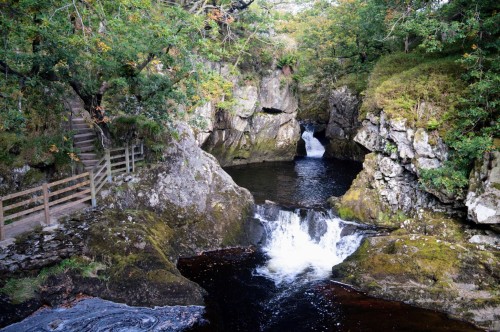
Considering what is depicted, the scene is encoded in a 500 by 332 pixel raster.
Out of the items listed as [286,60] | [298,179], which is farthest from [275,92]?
[298,179]

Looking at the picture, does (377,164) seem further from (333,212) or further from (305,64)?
(305,64)

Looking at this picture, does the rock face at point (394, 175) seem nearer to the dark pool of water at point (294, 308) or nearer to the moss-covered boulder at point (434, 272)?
the moss-covered boulder at point (434, 272)

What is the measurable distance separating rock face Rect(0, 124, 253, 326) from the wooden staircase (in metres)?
2.12

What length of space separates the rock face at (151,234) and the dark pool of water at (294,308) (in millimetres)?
1028

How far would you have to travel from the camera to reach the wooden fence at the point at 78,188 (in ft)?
42.8

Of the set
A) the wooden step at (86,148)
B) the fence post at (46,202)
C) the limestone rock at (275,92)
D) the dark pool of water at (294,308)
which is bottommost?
the dark pool of water at (294,308)

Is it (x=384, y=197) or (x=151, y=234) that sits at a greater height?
(x=384, y=197)

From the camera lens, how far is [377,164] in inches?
716

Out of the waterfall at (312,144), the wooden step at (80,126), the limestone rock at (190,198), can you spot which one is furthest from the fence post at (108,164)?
the waterfall at (312,144)

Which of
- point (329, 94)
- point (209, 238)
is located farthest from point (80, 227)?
point (329, 94)

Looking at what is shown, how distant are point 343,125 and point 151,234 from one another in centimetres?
2420

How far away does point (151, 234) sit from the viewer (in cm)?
1434

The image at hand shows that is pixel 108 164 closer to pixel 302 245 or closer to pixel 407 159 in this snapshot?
pixel 302 245

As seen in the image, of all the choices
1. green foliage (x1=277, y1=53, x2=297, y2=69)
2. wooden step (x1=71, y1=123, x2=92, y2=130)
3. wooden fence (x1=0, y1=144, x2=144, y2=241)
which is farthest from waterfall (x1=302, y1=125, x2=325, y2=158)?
wooden step (x1=71, y1=123, x2=92, y2=130)
